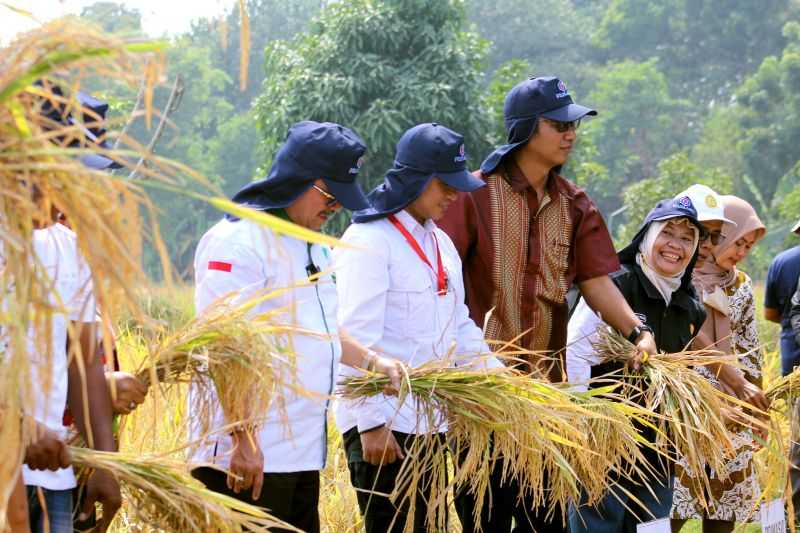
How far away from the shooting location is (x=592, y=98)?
57562mm

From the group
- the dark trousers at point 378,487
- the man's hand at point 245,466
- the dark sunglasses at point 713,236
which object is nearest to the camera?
the man's hand at point 245,466

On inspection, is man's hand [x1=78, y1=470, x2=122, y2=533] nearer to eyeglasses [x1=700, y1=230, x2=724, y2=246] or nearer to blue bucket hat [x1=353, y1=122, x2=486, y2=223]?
blue bucket hat [x1=353, y1=122, x2=486, y2=223]

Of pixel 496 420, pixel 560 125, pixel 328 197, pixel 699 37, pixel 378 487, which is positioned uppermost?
pixel 699 37

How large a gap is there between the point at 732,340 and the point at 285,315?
3001 mm

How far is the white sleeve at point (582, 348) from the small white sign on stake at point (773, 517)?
2.91 feet

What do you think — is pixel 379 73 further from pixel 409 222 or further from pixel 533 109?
pixel 409 222

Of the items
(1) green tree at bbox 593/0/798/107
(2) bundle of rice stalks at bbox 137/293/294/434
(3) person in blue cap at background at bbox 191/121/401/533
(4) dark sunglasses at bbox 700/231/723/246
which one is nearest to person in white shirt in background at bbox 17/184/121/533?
(2) bundle of rice stalks at bbox 137/293/294/434

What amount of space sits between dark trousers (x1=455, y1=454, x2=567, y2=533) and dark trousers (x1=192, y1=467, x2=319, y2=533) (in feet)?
2.84

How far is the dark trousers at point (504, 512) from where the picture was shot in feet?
15.3

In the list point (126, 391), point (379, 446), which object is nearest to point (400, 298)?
point (379, 446)

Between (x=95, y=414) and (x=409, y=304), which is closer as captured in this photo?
(x=95, y=414)

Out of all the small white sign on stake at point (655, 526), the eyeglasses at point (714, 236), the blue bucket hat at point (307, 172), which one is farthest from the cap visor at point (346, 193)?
the eyeglasses at point (714, 236)

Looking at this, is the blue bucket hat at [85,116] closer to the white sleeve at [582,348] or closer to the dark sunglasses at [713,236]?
the white sleeve at [582,348]

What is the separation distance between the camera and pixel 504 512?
4.75m
